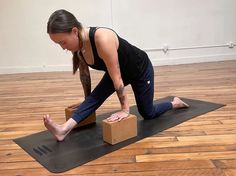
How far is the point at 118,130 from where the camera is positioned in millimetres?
1930

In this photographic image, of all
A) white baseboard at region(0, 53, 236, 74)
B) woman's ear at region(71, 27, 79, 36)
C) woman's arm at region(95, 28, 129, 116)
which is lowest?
white baseboard at region(0, 53, 236, 74)

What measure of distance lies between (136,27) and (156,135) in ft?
10.8

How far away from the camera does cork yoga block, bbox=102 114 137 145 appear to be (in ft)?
6.23

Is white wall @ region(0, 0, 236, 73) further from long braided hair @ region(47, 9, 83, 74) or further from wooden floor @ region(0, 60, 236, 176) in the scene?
long braided hair @ region(47, 9, 83, 74)

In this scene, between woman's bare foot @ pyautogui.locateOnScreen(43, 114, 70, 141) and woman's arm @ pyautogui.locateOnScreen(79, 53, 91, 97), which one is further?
woman's arm @ pyautogui.locateOnScreen(79, 53, 91, 97)

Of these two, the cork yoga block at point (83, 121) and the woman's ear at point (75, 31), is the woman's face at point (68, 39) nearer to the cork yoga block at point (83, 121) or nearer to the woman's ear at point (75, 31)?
the woman's ear at point (75, 31)

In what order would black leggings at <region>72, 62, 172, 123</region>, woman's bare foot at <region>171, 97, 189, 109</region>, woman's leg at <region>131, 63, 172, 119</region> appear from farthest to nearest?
woman's bare foot at <region>171, 97, 189, 109</region> < woman's leg at <region>131, 63, 172, 119</region> < black leggings at <region>72, 62, 172, 123</region>

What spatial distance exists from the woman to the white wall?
2900mm

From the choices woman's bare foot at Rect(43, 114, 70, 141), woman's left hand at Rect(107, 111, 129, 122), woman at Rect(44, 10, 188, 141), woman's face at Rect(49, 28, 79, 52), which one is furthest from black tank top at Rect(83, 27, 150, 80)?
woman's bare foot at Rect(43, 114, 70, 141)

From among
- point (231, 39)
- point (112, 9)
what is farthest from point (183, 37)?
point (112, 9)

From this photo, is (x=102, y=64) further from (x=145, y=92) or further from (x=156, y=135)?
(x=156, y=135)

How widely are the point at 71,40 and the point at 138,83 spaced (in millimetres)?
624

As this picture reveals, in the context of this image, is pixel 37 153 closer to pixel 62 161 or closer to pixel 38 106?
pixel 62 161

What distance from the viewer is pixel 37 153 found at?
1.83 m
